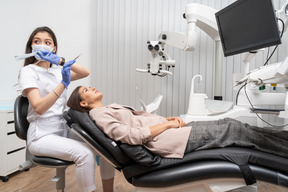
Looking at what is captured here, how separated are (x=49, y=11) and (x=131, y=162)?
8.16ft

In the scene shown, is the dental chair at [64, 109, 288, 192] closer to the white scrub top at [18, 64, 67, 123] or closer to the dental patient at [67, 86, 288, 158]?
the dental patient at [67, 86, 288, 158]

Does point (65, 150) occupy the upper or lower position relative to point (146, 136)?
lower

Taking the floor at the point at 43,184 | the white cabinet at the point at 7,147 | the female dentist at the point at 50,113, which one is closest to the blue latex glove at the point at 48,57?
the female dentist at the point at 50,113

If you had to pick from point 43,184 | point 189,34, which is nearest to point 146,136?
point 189,34

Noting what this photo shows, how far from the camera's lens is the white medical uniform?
1104 mm

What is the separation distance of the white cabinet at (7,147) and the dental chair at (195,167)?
1241 millimetres

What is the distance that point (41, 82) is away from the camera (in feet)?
4.43

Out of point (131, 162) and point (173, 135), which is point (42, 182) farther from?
point (173, 135)

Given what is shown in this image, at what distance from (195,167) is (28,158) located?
1.04 meters

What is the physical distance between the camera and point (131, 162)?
1031 millimetres

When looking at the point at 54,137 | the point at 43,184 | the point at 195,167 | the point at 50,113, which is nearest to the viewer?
the point at 195,167

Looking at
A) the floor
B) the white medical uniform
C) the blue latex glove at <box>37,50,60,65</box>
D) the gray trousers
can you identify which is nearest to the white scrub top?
the white medical uniform

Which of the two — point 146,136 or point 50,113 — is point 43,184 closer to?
point 50,113

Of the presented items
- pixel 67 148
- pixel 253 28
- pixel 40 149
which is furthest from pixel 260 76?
pixel 40 149
